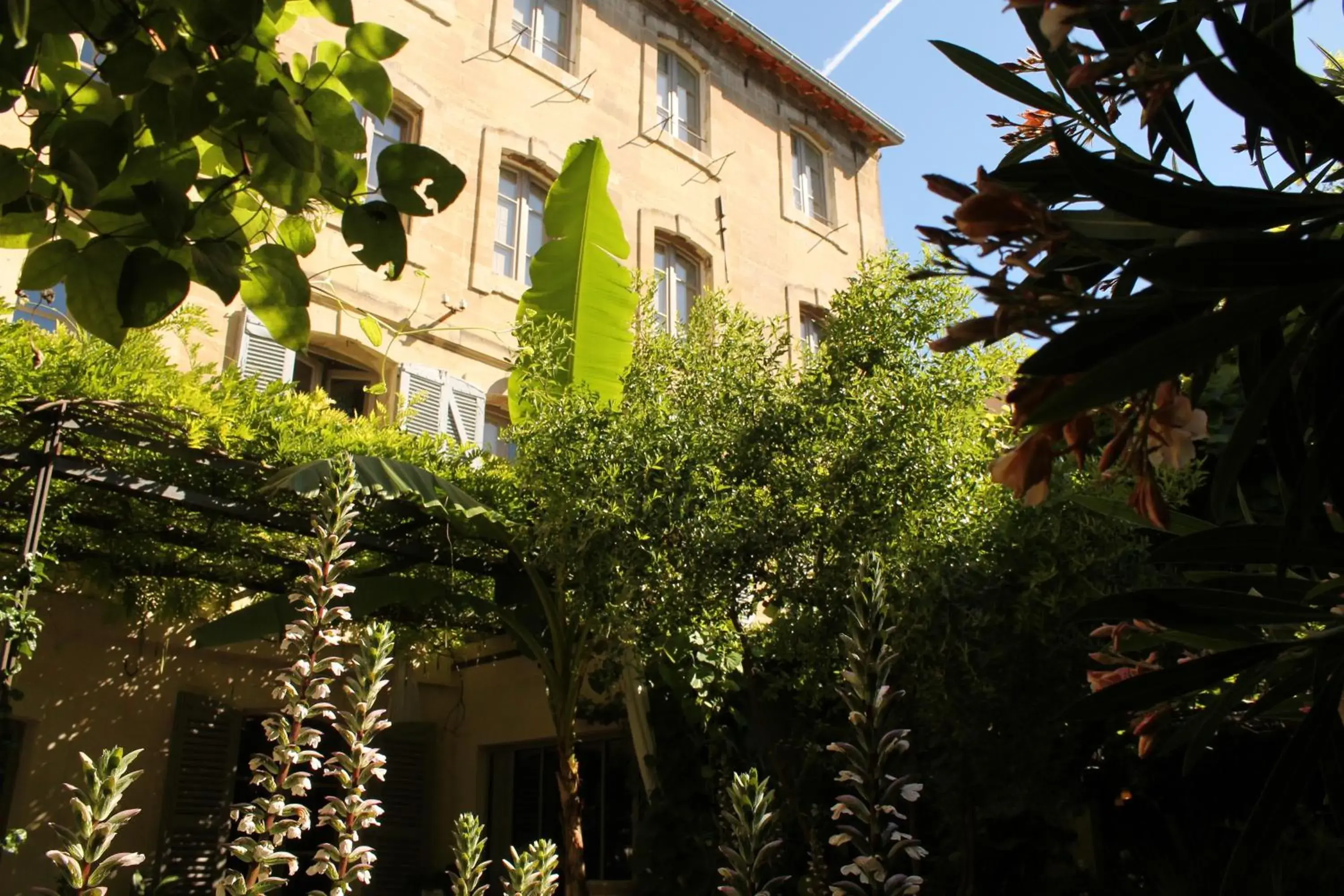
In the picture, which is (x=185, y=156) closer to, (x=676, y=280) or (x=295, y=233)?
(x=295, y=233)

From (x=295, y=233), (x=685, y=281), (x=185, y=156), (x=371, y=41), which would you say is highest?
(x=685, y=281)

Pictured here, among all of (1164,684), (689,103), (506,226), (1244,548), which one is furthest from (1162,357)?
(689,103)

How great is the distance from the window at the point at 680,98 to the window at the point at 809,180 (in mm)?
1874

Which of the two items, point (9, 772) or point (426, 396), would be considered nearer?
point (9, 772)

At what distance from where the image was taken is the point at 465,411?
10.6m

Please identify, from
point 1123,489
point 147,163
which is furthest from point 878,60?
point 147,163

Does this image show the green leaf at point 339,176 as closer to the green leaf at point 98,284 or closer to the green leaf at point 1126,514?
the green leaf at point 98,284

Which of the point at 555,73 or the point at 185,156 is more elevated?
the point at 555,73

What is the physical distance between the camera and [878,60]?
6953mm

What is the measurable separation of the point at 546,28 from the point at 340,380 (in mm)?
5762

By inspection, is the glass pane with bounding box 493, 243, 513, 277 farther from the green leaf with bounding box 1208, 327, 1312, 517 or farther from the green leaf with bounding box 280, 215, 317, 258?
the green leaf with bounding box 1208, 327, 1312, 517

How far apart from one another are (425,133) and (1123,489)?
831 centimetres

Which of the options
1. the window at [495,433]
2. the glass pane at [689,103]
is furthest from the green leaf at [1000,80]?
the glass pane at [689,103]

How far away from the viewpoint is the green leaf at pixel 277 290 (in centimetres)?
236
